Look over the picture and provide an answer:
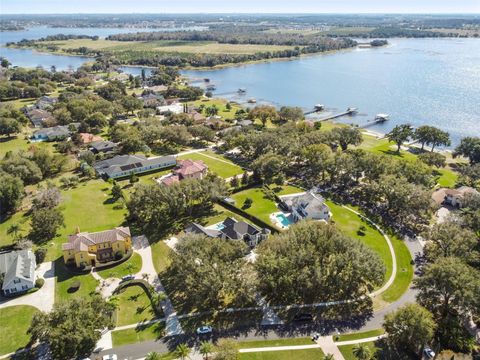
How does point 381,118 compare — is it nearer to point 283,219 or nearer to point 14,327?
point 283,219

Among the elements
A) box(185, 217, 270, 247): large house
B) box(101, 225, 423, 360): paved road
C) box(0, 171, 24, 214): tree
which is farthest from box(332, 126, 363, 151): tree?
box(0, 171, 24, 214): tree

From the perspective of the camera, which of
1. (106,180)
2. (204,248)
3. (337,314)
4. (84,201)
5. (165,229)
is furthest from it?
(106,180)

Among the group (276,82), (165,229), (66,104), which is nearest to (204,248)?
(165,229)

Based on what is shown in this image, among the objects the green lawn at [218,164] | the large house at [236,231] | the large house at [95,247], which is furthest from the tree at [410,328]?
the green lawn at [218,164]

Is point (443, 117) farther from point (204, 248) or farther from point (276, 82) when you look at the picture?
point (204, 248)

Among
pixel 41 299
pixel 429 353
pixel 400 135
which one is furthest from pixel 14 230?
pixel 400 135
